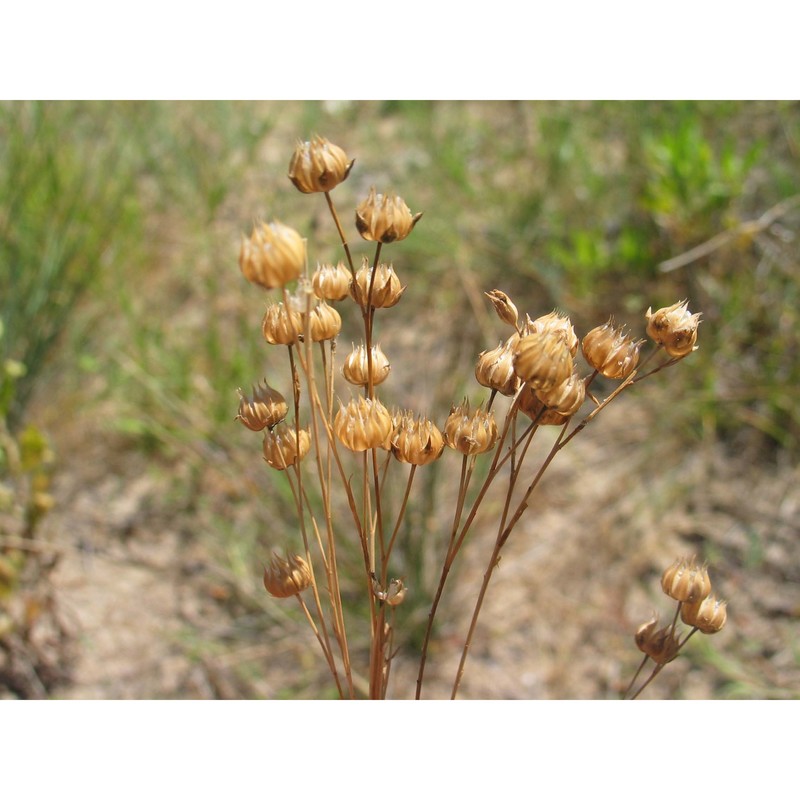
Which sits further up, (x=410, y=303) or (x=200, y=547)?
(x=410, y=303)

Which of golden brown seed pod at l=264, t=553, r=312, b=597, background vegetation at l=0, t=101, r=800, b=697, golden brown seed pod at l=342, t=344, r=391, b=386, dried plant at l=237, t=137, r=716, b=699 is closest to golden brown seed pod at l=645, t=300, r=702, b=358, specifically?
dried plant at l=237, t=137, r=716, b=699

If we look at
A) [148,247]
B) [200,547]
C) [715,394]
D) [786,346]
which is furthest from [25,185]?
[786,346]

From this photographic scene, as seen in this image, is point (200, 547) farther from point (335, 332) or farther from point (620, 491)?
point (335, 332)

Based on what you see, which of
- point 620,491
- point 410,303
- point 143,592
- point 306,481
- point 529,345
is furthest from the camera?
point 410,303

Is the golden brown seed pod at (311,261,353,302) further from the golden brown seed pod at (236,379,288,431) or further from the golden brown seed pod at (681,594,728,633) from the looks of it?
the golden brown seed pod at (681,594,728,633)

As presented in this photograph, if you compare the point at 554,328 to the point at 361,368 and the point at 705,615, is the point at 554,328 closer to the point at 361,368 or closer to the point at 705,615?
the point at 361,368

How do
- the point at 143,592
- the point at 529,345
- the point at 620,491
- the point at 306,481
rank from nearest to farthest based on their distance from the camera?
the point at 529,345, the point at 306,481, the point at 143,592, the point at 620,491

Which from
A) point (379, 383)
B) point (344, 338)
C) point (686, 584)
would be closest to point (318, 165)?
point (379, 383)
